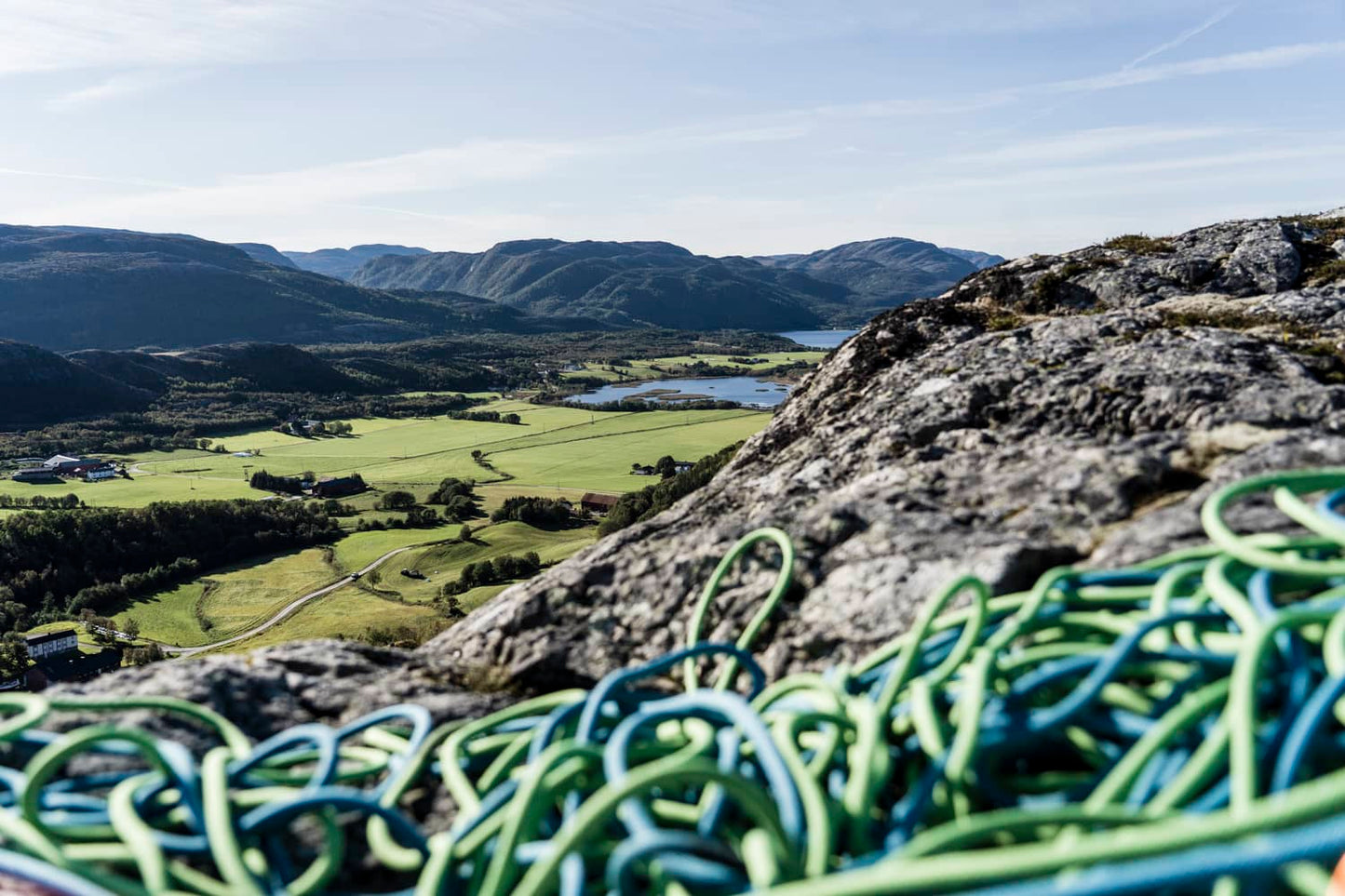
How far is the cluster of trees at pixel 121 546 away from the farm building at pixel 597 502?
817 inches

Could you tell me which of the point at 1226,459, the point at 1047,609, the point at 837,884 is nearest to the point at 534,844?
the point at 837,884

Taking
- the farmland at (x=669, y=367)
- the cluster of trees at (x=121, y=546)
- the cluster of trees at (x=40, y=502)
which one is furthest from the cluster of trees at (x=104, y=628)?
the farmland at (x=669, y=367)

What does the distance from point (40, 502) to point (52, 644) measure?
119 feet

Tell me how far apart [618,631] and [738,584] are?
2.37 feet

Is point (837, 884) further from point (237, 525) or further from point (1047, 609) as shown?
point (237, 525)

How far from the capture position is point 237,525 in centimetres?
6494

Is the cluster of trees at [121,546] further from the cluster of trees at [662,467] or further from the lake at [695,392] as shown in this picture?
the lake at [695,392]

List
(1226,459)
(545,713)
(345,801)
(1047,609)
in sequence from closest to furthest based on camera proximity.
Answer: (345,801), (1047,609), (545,713), (1226,459)

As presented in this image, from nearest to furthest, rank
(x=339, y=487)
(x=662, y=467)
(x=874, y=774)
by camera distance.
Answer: (x=874, y=774) < (x=662, y=467) < (x=339, y=487)

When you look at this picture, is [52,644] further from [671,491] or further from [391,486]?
[671,491]

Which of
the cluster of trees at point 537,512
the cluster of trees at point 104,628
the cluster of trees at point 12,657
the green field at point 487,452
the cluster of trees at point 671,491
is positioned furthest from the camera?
the green field at point 487,452

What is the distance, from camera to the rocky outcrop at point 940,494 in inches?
157

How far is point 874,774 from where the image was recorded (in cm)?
244

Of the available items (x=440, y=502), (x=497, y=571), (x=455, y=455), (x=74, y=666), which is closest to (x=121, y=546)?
(x=74, y=666)
